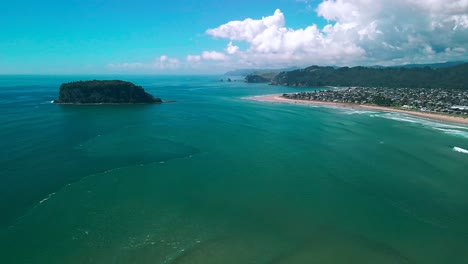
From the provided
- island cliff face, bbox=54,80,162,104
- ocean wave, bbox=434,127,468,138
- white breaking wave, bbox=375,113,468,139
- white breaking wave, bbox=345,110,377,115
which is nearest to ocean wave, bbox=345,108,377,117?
white breaking wave, bbox=345,110,377,115

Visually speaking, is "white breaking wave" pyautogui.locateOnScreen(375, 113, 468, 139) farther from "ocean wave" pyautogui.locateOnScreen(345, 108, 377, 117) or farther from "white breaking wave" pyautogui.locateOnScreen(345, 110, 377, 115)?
"white breaking wave" pyautogui.locateOnScreen(345, 110, 377, 115)

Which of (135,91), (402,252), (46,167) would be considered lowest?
(402,252)

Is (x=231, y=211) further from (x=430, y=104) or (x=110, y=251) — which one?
(x=430, y=104)

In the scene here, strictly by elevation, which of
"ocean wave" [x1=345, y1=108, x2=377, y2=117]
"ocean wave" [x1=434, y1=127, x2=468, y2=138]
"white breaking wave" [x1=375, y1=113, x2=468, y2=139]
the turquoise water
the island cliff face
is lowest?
the turquoise water

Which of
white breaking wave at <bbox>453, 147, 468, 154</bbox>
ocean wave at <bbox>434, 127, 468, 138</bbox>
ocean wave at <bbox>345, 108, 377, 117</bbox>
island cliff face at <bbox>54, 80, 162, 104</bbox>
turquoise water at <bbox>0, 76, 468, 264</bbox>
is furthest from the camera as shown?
island cliff face at <bbox>54, 80, 162, 104</bbox>

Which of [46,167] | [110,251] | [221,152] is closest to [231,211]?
[110,251]

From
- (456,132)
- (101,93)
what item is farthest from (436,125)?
(101,93)

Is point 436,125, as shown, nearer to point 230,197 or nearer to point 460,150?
point 460,150
